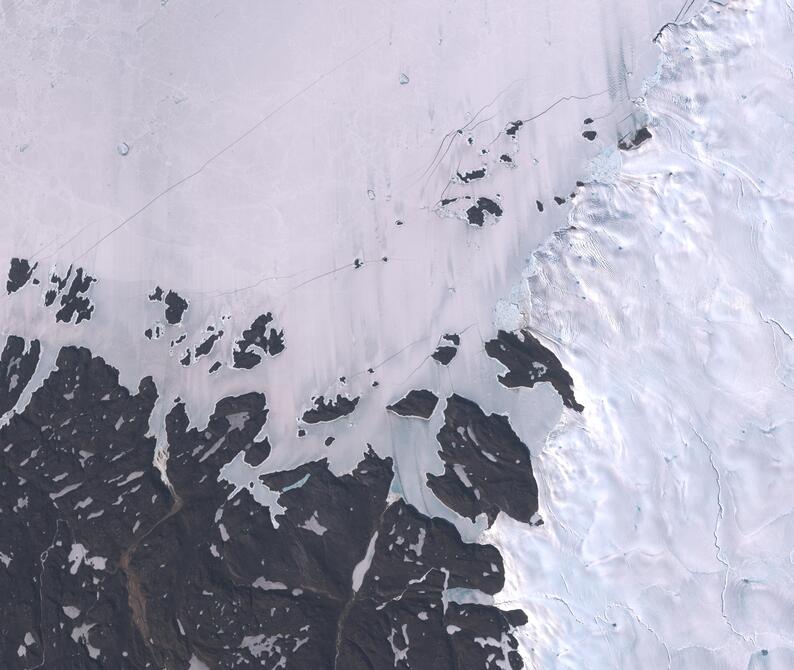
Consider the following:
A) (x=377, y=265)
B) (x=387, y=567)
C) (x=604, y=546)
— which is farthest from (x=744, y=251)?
(x=387, y=567)

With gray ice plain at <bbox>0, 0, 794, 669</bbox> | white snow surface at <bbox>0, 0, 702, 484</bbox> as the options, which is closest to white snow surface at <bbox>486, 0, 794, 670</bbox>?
gray ice plain at <bbox>0, 0, 794, 669</bbox>

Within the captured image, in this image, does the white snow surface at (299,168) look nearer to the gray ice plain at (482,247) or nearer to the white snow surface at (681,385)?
the gray ice plain at (482,247)

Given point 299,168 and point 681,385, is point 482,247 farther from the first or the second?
point 681,385

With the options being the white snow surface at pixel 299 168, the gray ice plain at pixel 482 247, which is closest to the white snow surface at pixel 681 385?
the gray ice plain at pixel 482 247

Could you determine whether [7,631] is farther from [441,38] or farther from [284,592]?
[441,38]

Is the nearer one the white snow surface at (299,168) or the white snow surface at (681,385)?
the white snow surface at (681,385)

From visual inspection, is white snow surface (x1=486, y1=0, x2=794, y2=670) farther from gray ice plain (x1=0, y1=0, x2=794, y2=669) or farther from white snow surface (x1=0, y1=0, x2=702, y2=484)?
white snow surface (x1=0, y1=0, x2=702, y2=484)

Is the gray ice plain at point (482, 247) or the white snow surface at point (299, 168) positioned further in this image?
the white snow surface at point (299, 168)
